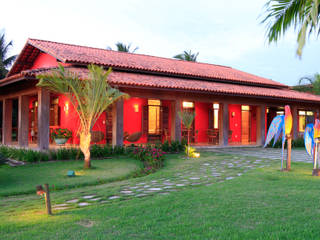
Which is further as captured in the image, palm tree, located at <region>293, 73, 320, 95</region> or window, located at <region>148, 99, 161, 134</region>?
palm tree, located at <region>293, 73, 320, 95</region>

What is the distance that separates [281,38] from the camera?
4.77 metres

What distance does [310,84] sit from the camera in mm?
20844

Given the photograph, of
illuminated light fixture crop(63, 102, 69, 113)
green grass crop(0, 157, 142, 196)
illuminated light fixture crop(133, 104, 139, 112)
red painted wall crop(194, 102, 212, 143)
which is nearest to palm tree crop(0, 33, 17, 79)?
illuminated light fixture crop(63, 102, 69, 113)

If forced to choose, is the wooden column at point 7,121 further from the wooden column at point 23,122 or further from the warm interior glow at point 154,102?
the warm interior glow at point 154,102

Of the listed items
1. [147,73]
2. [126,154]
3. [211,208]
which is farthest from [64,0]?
[211,208]

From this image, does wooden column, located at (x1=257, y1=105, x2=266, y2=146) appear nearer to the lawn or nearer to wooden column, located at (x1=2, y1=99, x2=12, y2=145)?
the lawn

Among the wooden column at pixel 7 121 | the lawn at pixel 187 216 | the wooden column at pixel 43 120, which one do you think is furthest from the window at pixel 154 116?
the lawn at pixel 187 216

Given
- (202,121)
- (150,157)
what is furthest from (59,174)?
(202,121)

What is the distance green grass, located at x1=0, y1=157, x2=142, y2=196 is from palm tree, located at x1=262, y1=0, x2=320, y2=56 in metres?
4.72

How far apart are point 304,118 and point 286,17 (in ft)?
55.5

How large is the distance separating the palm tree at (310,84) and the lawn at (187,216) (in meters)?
16.7

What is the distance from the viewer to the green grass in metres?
6.60

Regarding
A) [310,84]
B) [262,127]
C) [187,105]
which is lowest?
[262,127]

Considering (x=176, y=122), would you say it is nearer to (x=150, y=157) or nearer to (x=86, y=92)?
(x=150, y=157)
